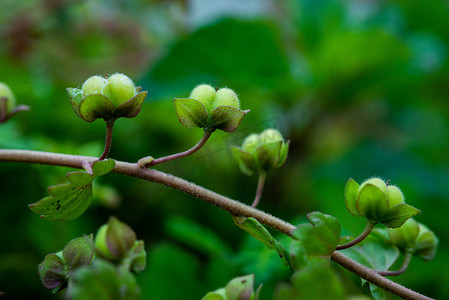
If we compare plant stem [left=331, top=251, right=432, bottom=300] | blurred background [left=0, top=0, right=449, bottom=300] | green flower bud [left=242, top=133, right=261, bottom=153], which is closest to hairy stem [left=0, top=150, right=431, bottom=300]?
plant stem [left=331, top=251, right=432, bottom=300]

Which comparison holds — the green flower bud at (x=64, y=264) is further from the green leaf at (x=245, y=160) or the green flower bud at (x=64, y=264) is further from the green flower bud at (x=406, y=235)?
the green flower bud at (x=406, y=235)

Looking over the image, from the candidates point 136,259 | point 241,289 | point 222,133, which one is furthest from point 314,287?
point 222,133

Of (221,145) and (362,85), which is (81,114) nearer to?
(221,145)

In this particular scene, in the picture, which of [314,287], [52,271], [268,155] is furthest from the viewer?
[268,155]

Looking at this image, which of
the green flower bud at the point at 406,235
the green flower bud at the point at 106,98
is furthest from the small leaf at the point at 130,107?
the green flower bud at the point at 406,235

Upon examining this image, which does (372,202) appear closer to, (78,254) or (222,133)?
(78,254)
